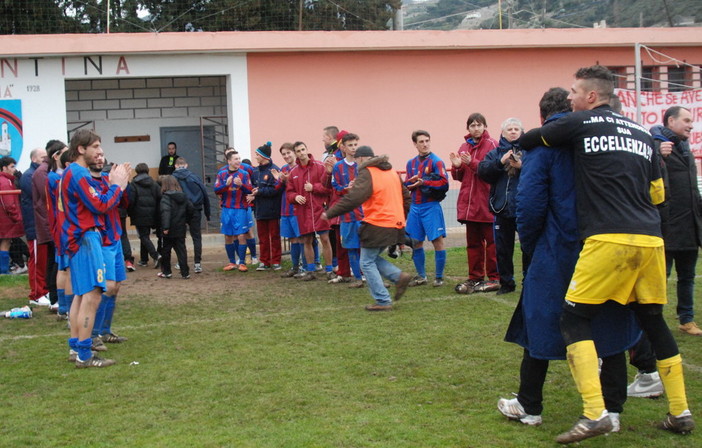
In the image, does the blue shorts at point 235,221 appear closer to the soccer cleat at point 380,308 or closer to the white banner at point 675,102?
the soccer cleat at point 380,308

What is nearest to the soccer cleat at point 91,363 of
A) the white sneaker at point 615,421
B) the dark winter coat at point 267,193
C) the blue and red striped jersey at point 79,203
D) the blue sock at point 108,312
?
the blue sock at point 108,312

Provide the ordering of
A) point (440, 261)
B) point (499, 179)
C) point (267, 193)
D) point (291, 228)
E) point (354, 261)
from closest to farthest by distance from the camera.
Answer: point (499, 179), point (440, 261), point (354, 261), point (291, 228), point (267, 193)

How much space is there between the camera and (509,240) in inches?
369

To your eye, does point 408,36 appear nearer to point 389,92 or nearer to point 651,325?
point 389,92

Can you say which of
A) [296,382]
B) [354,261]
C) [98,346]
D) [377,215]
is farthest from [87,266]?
[354,261]

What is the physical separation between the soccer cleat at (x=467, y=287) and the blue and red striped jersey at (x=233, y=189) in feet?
14.4

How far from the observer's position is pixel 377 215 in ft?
28.9

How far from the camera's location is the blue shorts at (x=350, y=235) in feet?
34.2

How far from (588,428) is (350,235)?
243 inches

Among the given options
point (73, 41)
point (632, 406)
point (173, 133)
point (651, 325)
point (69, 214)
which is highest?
point (73, 41)

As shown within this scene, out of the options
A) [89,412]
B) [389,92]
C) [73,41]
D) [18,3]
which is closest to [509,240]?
[89,412]

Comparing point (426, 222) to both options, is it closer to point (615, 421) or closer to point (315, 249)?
point (315, 249)

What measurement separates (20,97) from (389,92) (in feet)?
24.5

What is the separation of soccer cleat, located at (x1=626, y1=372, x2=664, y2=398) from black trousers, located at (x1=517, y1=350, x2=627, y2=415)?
28.8 inches
